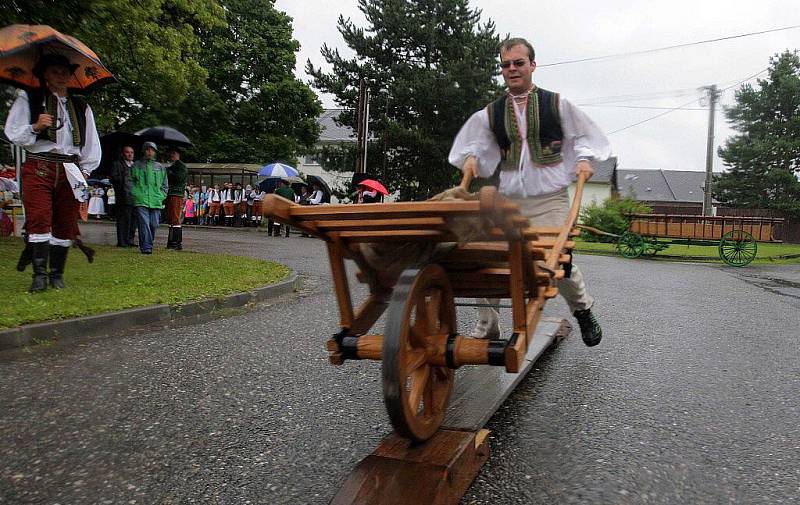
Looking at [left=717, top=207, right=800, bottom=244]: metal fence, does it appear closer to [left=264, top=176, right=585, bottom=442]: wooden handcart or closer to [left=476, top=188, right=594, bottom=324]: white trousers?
[left=476, top=188, right=594, bottom=324]: white trousers

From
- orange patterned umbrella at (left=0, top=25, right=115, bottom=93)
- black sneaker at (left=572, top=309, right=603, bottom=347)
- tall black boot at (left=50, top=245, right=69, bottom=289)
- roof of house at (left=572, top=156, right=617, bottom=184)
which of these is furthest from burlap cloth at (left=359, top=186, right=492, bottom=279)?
roof of house at (left=572, top=156, right=617, bottom=184)

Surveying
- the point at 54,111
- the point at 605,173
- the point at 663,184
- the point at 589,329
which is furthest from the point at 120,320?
the point at 663,184

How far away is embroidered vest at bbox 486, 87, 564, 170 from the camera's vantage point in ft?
11.6

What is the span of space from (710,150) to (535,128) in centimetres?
2956

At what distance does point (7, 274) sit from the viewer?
694 cm

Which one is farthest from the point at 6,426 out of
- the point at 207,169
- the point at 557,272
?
the point at 207,169

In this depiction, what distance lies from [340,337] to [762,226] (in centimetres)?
1583

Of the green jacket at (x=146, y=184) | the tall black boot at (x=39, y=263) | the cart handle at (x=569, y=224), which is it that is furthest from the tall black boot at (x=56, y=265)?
the cart handle at (x=569, y=224)

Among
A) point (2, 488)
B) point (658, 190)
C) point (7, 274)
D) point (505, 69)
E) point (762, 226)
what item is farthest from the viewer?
point (658, 190)

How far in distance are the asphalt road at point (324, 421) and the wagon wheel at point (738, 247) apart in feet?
36.9

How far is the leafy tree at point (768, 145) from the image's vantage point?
3878 cm

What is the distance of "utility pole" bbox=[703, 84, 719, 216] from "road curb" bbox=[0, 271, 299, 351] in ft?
89.2

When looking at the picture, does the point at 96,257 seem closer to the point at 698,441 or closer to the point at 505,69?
the point at 505,69

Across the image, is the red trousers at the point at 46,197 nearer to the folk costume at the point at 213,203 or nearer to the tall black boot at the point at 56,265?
the tall black boot at the point at 56,265
